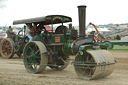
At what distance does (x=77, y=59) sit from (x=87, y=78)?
2.20ft

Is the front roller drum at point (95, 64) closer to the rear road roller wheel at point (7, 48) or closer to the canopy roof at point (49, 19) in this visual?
the canopy roof at point (49, 19)

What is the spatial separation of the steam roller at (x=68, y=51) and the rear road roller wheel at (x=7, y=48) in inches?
188

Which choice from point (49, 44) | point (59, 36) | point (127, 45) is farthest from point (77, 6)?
point (127, 45)

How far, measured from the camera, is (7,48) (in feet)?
45.1

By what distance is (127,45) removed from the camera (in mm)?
23844

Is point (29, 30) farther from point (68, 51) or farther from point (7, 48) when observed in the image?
point (7, 48)

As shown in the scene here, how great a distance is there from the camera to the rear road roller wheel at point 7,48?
1333cm

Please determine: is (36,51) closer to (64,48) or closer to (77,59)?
(64,48)

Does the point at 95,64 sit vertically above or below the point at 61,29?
below

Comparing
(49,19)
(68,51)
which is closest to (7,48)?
(49,19)

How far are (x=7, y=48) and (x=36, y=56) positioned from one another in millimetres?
6387

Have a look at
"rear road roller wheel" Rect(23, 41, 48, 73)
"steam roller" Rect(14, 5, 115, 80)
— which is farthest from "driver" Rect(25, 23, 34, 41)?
"rear road roller wheel" Rect(23, 41, 48, 73)

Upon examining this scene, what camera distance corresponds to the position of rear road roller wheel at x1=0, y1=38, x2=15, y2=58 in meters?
13.3

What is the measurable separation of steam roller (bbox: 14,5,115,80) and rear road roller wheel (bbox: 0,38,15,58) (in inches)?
188
